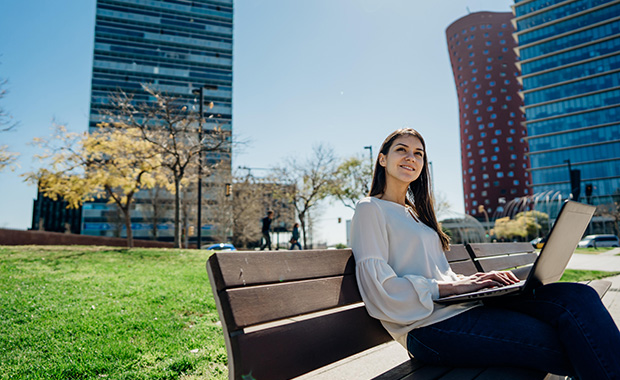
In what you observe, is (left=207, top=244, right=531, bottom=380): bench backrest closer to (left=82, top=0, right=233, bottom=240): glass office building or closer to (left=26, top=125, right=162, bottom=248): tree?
(left=26, top=125, right=162, bottom=248): tree

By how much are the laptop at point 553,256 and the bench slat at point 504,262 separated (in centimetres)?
144

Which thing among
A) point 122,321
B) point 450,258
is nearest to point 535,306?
point 450,258

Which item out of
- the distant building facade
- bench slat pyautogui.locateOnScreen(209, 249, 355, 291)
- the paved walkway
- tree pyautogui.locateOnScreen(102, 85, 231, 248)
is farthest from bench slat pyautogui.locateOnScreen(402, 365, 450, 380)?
the distant building facade

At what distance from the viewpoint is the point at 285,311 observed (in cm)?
162

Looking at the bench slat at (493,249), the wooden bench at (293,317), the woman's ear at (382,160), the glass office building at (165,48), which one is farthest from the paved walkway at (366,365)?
the glass office building at (165,48)

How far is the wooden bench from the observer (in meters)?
1.44

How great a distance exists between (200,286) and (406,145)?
18.8ft

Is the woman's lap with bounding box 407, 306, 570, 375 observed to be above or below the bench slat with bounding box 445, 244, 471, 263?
below

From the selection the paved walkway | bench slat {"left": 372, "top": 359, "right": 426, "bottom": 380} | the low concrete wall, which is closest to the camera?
bench slat {"left": 372, "top": 359, "right": 426, "bottom": 380}

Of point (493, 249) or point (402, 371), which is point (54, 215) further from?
point (402, 371)

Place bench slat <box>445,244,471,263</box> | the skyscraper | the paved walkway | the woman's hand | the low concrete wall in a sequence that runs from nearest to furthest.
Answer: the woman's hand → the paved walkway → bench slat <box>445,244,471,263</box> → the low concrete wall → the skyscraper

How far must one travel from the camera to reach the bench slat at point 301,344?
142 centimetres

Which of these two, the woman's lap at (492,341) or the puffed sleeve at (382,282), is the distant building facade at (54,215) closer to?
the puffed sleeve at (382,282)

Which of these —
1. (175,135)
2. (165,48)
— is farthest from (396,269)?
(165,48)
